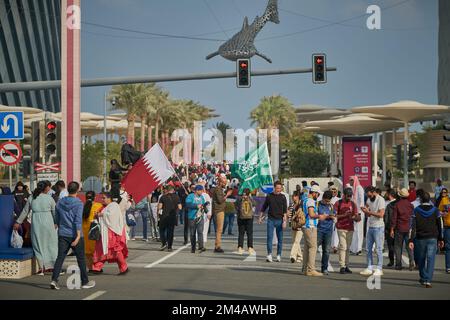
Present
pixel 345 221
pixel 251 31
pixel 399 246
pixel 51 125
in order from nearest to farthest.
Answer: pixel 345 221 < pixel 399 246 < pixel 51 125 < pixel 251 31

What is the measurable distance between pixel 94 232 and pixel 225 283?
7.96 feet

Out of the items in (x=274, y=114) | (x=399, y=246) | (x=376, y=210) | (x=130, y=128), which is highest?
(x=274, y=114)

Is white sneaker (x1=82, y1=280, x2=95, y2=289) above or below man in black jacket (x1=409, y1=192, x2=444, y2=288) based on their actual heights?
below

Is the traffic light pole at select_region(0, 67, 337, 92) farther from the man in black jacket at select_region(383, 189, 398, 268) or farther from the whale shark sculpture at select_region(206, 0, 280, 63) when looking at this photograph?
the whale shark sculpture at select_region(206, 0, 280, 63)

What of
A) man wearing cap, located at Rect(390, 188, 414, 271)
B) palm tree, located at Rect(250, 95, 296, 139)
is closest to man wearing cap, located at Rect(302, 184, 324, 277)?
man wearing cap, located at Rect(390, 188, 414, 271)

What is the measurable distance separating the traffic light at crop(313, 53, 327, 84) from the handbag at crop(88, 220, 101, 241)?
13.3 meters

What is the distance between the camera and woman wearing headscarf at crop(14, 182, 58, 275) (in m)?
15.6

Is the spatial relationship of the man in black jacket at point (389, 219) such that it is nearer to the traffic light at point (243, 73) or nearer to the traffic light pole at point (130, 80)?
the traffic light pole at point (130, 80)

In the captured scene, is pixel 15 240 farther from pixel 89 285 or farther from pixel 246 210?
pixel 246 210

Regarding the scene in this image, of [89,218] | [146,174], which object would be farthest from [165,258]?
[89,218]

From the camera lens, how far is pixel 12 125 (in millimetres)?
21312

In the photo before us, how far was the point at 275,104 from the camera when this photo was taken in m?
91.9

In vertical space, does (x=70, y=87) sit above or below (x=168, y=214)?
above

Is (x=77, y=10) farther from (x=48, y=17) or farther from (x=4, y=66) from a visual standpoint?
(x=48, y=17)
